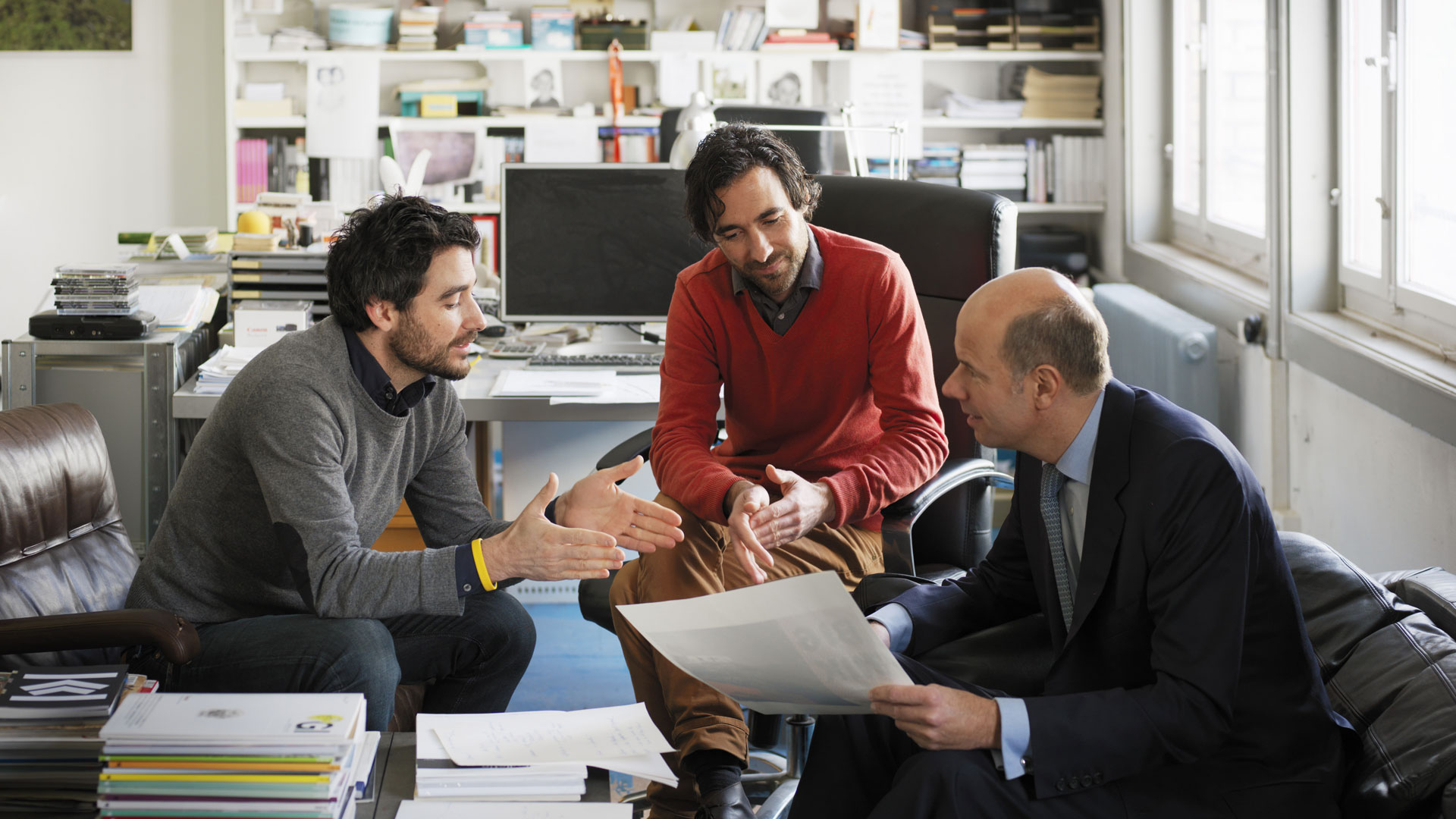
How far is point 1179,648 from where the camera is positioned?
1.30 meters

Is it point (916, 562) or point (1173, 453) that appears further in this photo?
point (916, 562)

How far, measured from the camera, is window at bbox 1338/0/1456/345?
259 cm

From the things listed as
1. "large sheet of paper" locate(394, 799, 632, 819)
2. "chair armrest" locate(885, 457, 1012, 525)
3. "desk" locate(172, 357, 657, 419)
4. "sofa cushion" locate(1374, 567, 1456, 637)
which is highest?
"desk" locate(172, 357, 657, 419)

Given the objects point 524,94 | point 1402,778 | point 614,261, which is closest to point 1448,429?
point 1402,778

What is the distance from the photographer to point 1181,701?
4.23ft

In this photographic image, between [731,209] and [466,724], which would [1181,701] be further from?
[731,209]

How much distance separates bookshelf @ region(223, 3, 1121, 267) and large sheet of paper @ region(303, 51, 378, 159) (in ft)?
0.16

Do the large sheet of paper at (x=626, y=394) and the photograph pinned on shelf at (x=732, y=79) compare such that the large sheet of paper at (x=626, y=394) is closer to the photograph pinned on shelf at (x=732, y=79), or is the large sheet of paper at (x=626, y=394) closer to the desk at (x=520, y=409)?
the desk at (x=520, y=409)

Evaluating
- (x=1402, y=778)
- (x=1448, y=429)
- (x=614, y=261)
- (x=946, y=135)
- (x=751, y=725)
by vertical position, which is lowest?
(x=751, y=725)

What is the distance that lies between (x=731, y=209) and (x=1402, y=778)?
128 cm

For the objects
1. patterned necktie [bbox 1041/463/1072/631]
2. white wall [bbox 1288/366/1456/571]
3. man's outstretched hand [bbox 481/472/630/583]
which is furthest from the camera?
white wall [bbox 1288/366/1456/571]

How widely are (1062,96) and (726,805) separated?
12.1 ft

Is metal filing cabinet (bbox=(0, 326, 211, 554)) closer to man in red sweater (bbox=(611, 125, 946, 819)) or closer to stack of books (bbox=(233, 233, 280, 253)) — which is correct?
stack of books (bbox=(233, 233, 280, 253))

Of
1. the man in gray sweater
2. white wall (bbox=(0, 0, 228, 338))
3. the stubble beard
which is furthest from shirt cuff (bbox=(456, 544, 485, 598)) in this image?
white wall (bbox=(0, 0, 228, 338))
